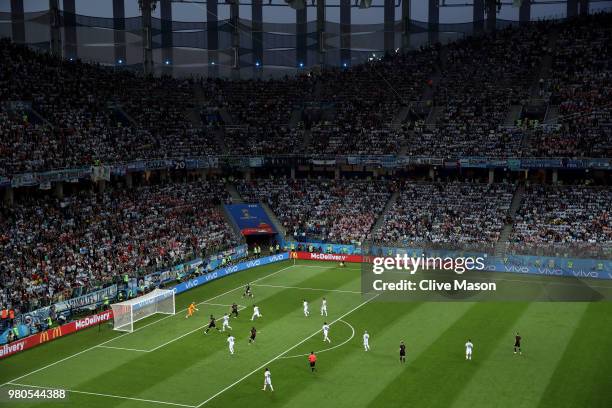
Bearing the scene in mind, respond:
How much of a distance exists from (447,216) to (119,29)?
3937 cm

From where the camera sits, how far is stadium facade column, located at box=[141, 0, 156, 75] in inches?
2972

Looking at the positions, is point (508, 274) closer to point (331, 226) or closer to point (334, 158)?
point (331, 226)

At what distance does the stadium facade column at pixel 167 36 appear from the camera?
258ft

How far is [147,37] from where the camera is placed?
251 feet

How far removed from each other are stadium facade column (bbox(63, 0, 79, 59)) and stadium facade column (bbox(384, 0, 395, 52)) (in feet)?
113

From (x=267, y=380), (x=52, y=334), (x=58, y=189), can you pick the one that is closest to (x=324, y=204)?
(x=58, y=189)

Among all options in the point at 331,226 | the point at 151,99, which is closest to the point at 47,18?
the point at 151,99

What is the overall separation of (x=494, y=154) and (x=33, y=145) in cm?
3787

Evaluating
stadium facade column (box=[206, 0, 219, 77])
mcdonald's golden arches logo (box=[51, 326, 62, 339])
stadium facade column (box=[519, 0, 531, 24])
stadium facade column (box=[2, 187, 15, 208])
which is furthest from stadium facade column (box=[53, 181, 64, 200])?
stadium facade column (box=[519, 0, 531, 24])

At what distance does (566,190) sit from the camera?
6084cm

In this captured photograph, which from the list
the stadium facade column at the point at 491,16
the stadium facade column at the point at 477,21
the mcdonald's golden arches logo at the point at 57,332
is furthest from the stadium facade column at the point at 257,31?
the mcdonald's golden arches logo at the point at 57,332

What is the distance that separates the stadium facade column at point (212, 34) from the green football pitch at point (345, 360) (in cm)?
4240

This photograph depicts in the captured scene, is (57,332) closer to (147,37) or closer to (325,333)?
(325,333)

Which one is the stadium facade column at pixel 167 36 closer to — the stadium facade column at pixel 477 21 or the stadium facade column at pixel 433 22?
the stadium facade column at pixel 433 22
